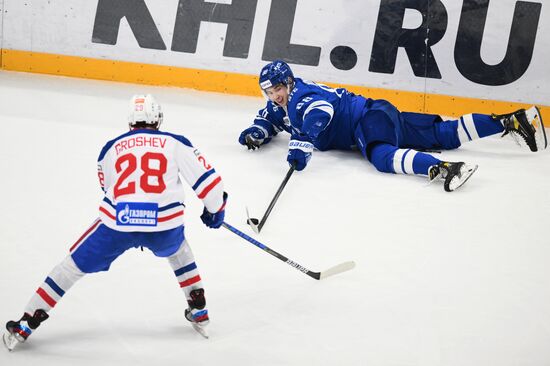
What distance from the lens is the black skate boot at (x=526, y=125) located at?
182 inches

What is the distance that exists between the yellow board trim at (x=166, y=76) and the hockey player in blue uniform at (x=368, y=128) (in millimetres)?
949

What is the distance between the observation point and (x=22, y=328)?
2.41 m

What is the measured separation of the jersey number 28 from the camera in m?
2.38

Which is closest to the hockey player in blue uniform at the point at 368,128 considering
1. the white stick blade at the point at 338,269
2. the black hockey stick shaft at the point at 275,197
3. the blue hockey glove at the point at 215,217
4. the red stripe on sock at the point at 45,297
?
the black hockey stick shaft at the point at 275,197

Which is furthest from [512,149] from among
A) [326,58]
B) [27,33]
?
[27,33]

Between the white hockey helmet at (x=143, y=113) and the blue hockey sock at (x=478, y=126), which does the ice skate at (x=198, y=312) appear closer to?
the white hockey helmet at (x=143, y=113)

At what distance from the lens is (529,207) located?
3.93 meters

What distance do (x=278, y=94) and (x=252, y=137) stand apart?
0.37 metres

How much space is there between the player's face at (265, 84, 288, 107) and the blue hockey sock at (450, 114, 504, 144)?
1.09m

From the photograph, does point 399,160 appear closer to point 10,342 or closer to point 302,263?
point 302,263

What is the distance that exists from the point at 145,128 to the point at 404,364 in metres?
1.09

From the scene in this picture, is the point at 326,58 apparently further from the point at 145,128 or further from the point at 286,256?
the point at 145,128

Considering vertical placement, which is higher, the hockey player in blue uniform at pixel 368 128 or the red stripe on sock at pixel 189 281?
the hockey player in blue uniform at pixel 368 128

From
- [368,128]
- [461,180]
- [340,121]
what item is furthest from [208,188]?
[340,121]
